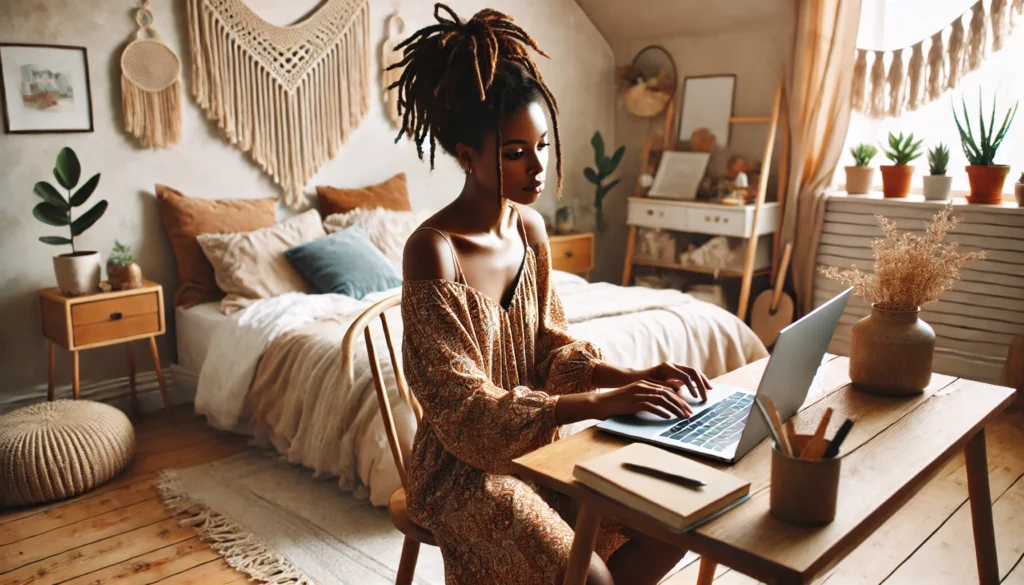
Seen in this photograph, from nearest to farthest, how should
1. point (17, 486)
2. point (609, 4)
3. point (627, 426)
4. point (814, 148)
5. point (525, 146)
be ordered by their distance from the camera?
point (627, 426), point (525, 146), point (17, 486), point (814, 148), point (609, 4)

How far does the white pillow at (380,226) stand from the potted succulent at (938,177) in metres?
2.22

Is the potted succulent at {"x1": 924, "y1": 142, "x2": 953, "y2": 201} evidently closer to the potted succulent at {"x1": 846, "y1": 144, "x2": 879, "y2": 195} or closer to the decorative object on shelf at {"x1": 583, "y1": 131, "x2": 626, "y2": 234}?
the potted succulent at {"x1": 846, "y1": 144, "x2": 879, "y2": 195}

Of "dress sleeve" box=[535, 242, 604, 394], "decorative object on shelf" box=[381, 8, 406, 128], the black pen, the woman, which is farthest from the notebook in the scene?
"decorative object on shelf" box=[381, 8, 406, 128]

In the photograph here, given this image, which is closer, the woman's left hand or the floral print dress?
the floral print dress

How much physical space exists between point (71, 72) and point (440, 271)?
7.93ft

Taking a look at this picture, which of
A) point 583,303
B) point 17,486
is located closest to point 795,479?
point 583,303

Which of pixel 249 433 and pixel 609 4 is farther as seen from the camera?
pixel 609 4

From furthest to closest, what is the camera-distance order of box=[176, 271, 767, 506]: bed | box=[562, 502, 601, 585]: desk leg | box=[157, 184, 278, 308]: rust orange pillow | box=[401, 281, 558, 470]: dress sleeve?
box=[157, 184, 278, 308]: rust orange pillow < box=[176, 271, 767, 506]: bed < box=[401, 281, 558, 470]: dress sleeve < box=[562, 502, 601, 585]: desk leg

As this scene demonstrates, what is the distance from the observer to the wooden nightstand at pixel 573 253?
4301 mm

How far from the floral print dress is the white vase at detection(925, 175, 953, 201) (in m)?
2.77

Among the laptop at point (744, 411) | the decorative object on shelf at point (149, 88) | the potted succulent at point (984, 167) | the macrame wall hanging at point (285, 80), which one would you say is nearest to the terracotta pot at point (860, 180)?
the potted succulent at point (984, 167)

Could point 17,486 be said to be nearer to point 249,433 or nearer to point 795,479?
point 249,433

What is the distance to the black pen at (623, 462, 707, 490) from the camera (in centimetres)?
95

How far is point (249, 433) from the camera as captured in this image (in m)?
2.91
